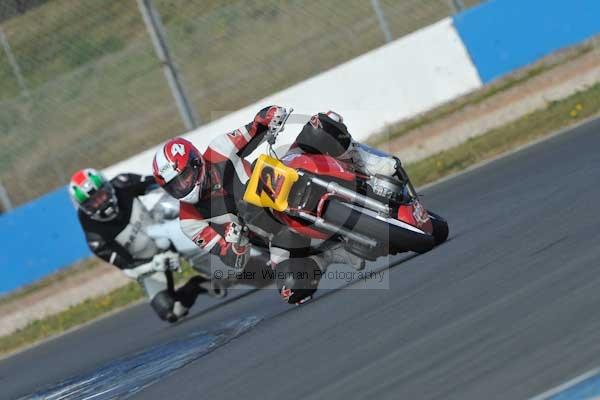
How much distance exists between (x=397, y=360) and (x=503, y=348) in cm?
74

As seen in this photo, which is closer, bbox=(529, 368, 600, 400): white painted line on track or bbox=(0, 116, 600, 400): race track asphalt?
bbox=(529, 368, 600, 400): white painted line on track

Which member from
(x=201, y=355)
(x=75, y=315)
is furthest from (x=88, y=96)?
(x=201, y=355)

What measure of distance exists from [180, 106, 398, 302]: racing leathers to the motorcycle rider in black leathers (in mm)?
2437

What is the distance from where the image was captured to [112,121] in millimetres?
16469

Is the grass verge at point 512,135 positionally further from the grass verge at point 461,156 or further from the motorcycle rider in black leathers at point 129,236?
the motorcycle rider in black leathers at point 129,236

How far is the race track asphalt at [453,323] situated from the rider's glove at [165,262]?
557 millimetres

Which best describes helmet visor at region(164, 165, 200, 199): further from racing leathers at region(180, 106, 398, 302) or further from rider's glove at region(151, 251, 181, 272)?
rider's glove at region(151, 251, 181, 272)

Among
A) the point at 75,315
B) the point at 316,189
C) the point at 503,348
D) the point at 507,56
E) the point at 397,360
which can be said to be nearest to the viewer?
the point at 503,348

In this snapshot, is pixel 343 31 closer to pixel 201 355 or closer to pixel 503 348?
pixel 201 355

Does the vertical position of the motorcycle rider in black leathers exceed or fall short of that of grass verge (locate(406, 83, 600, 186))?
it exceeds it

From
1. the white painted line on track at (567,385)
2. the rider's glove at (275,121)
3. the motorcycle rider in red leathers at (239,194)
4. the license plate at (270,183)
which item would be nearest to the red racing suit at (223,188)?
the motorcycle rider in red leathers at (239,194)

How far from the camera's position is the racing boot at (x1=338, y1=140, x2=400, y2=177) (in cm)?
825

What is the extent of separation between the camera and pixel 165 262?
1128 cm

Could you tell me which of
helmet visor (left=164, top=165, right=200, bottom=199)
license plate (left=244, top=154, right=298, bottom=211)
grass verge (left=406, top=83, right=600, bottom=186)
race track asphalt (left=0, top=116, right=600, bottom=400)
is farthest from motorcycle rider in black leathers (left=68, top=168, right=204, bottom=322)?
grass verge (left=406, top=83, right=600, bottom=186)
